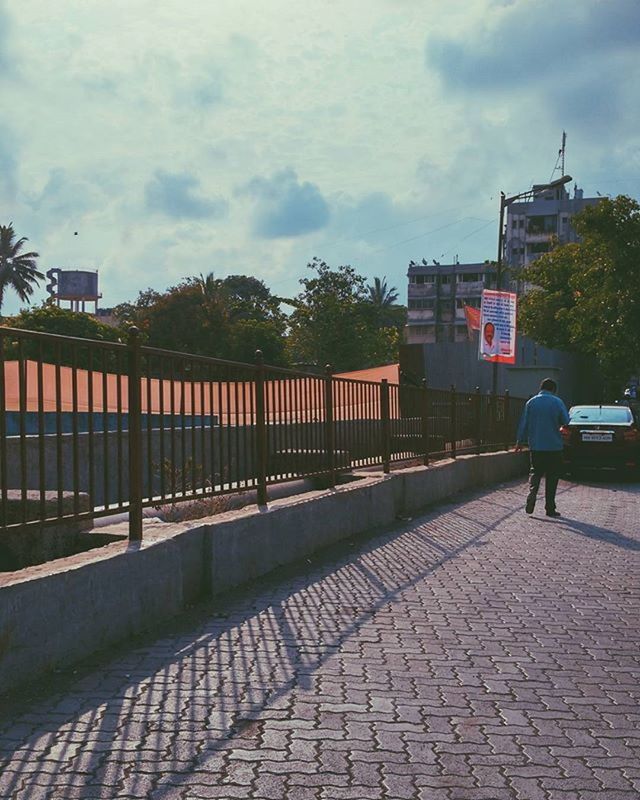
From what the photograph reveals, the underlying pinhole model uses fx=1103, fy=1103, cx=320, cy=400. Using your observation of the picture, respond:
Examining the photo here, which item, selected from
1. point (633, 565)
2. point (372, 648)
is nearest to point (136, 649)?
point (372, 648)

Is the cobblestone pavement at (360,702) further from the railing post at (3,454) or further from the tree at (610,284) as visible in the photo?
the tree at (610,284)

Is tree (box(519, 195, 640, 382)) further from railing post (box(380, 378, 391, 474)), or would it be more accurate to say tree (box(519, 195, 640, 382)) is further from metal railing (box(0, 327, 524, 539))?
metal railing (box(0, 327, 524, 539))

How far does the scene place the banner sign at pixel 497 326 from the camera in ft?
90.8

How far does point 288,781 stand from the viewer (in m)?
3.73

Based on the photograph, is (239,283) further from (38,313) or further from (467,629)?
(467,629)

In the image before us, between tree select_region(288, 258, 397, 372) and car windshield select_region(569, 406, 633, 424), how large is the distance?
3945 cm

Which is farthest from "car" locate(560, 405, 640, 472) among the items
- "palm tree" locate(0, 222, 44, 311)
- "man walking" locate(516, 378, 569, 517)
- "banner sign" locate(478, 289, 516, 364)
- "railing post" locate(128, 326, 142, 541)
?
"palm tree" locate(0, 222, 44, 311)

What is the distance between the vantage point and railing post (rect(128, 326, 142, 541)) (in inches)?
258

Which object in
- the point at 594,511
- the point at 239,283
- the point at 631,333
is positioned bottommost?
the point at 594,511

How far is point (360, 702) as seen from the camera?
4.77 m

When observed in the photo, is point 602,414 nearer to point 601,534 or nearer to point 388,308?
point 601,534

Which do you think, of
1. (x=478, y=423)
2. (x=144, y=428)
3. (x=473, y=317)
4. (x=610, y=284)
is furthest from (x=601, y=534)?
(x=473, y=317)

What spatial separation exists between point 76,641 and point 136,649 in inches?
16.8

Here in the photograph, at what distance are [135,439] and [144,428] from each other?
0.82 ft
